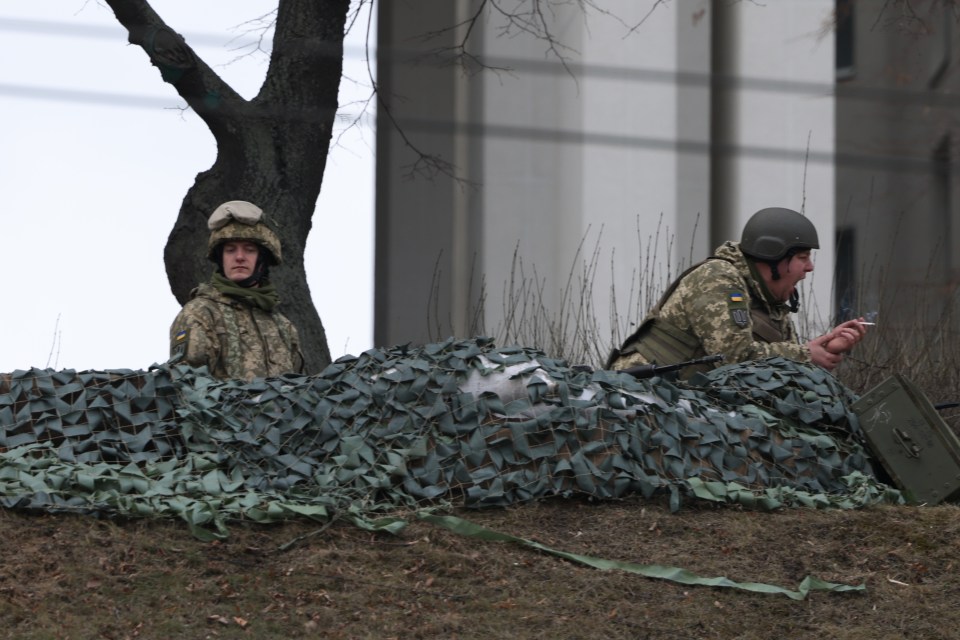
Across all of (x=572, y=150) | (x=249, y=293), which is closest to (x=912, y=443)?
(x=249, y=293)

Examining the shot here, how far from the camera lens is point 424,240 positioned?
38.4 ft

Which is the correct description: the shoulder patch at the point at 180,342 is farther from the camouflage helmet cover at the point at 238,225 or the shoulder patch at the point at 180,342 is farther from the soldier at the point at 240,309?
the camouflage helmet cover at the point at 238,225

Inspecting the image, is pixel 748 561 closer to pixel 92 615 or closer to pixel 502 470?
pixel 502 470

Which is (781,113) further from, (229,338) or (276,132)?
(229,338)

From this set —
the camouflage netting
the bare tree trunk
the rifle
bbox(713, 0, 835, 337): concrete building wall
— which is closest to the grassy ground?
the camouflage netting

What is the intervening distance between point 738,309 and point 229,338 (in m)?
2.17

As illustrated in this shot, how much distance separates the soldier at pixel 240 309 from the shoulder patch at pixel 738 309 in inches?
75.3

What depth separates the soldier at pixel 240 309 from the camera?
6793mm

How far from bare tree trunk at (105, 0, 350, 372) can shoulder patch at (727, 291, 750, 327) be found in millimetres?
2339

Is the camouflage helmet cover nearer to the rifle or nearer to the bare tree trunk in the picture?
the bare tree trunk

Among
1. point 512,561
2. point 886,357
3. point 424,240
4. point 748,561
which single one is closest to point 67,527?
point 512,561

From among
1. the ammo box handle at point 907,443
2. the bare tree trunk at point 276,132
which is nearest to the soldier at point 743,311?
the ammo box handle at point 907,443

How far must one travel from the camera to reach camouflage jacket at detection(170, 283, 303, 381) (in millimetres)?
6688

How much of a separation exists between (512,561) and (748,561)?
0.82 m
